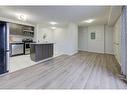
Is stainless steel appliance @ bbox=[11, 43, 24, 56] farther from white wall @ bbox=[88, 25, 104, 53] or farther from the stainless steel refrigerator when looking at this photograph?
white wall @ bbox=[88, 25, 104, 53]

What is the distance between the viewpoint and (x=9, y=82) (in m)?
3.07

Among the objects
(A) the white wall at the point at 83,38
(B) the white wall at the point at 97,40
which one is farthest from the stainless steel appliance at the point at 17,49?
(B) the white wall at the point at 97,40

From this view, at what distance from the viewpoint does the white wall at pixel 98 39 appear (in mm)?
9578

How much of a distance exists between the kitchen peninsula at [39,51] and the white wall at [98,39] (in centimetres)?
503

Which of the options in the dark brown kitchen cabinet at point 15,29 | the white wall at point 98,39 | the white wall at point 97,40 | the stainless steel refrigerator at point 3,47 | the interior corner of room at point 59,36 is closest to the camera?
the stainless steel refrigerator at point 3,47

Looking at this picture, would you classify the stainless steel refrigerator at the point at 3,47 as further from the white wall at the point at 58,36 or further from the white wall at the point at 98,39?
the white wall at the point at 98,39

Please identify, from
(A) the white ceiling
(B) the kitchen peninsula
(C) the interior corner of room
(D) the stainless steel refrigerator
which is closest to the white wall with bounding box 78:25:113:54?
(C) the interior corner of room

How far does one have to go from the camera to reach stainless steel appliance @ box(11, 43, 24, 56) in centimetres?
752

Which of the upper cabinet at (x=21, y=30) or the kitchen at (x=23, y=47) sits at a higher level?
the upper cabinet at (x=21, y=30)

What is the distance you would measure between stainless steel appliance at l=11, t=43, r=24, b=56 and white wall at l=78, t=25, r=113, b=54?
5794mm

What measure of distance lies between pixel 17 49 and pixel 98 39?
6.47m

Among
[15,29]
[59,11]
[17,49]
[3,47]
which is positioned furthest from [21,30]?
[3,47]

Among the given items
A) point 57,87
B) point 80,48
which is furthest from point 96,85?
point 80,48
